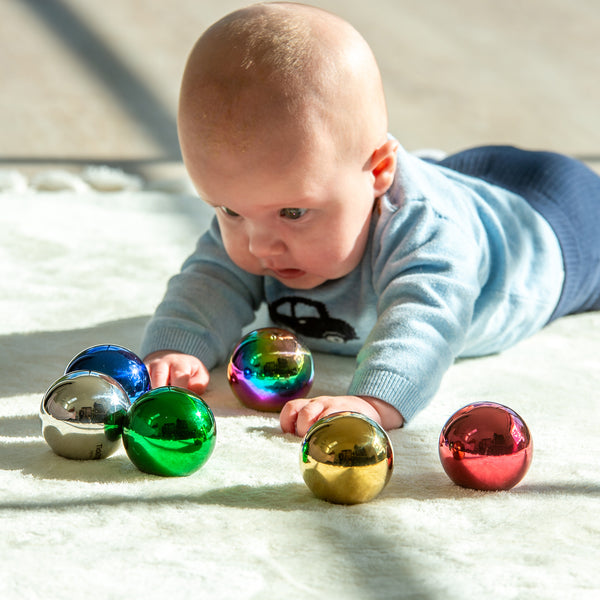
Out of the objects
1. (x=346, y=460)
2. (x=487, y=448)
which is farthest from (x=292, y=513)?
(x=487, y=448)

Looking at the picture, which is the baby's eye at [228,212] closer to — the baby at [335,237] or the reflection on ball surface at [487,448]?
the baby at [335,237]

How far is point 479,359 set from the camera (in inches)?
48.2

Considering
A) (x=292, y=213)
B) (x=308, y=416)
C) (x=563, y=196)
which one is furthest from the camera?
(x=563, y=196)

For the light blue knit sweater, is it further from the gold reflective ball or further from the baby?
the gold reflective ball

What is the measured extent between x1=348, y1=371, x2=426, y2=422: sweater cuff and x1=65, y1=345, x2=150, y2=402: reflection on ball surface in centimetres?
22

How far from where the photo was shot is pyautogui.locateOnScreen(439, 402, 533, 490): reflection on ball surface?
0.78m

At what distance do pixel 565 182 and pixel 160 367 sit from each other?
2.33 ft

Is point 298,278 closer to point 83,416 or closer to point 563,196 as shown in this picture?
point 83,416

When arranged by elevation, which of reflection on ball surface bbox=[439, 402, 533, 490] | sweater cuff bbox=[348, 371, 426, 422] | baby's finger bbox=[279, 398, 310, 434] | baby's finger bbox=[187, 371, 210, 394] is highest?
reflection on ball surface bbox=[439, 402, 533, 490]

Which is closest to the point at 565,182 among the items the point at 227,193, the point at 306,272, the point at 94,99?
the point at 306,272

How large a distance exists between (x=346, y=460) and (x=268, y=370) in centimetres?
26

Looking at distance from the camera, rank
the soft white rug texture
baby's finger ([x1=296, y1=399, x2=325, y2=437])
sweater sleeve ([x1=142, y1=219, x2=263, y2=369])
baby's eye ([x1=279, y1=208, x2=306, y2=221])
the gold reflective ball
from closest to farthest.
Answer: the soft white rug texture, the gold reflective ball, baby's finger ([x1=296, y1=399, x2=325, y2=437]), baby's eye ([x1=279, y1=208, x2=306, y2=221]), sweater sleeve ([x1=142, y1=219, x2=263, y2=369])

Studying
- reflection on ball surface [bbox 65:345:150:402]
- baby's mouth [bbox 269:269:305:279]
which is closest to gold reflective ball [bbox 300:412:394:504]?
reflection on ball surface [bbox 65:345:150:402]

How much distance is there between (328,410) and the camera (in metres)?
0.92
